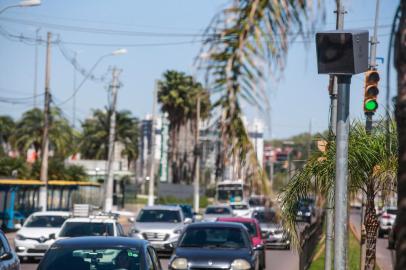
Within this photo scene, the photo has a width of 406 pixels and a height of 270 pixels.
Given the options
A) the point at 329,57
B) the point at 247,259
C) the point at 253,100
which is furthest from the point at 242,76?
the point at 247,259

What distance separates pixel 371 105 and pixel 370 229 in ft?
6.90

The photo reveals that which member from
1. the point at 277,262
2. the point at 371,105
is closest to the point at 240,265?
the point at 371,105

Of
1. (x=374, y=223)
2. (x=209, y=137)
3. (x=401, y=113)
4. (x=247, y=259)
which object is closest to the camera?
(x=209, y=137)

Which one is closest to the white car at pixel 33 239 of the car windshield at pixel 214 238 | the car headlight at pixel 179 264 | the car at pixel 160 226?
the car at pixel 160 226

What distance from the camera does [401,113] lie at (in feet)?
16.7

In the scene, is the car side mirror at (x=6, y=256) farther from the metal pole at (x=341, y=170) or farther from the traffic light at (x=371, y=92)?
the metal pole at (x=341, y=170)

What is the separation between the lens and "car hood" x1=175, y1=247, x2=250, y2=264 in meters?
19.2

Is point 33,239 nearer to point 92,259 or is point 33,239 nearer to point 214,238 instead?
point 214,238

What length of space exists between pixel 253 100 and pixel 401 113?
2235mm

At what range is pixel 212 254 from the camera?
19500 millimetres

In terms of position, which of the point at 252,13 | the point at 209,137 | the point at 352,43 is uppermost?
the point at 352,43

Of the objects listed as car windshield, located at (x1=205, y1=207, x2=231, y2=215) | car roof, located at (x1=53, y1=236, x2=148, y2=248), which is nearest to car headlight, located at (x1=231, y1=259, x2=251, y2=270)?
car roof, located at (x1=53, y1=236, x2=148, y2=248)

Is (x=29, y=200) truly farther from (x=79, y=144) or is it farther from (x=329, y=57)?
(x=329, y=57)

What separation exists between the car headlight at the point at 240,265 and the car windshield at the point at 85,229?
7.00 m
